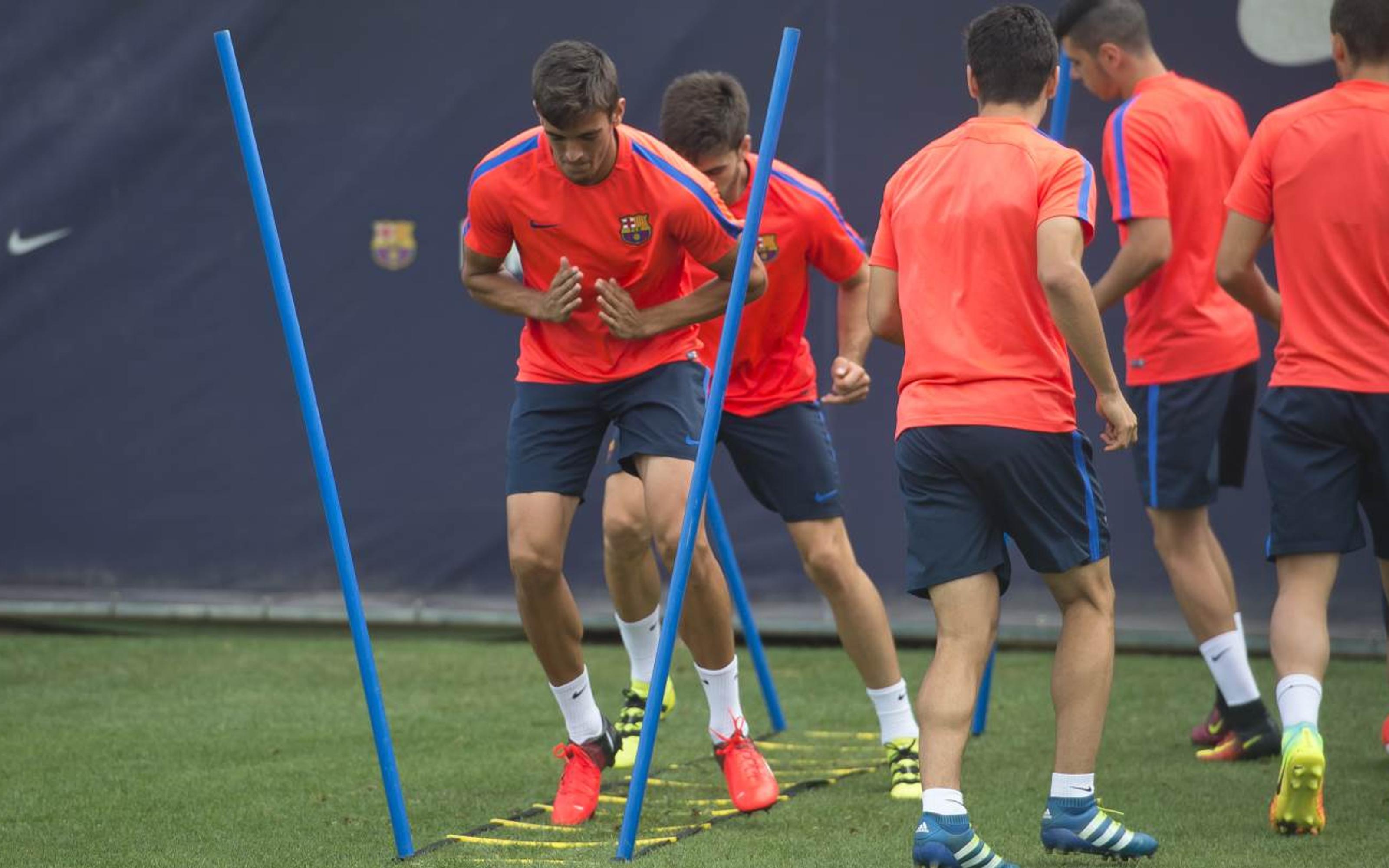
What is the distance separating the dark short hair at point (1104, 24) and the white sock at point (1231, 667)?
5.47 ft

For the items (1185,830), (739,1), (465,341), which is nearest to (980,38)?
(1185,830)

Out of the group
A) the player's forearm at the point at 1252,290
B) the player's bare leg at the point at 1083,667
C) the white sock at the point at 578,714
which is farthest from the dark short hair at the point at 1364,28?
the white sock at the point at 578,714

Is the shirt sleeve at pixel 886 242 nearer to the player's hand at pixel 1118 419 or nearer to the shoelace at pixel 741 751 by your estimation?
the player's hand at pixel 1118 419

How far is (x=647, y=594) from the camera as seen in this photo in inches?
195

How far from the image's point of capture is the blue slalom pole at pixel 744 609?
4.89 metres

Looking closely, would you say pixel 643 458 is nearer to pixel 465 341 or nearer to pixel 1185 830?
pixel 1185 830

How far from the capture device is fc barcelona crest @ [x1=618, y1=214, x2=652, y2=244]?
407cm

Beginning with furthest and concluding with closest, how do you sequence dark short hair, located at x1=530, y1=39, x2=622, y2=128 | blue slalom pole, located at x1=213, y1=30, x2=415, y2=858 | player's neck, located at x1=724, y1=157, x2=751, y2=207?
player's neck, located at x1=724, y1=157, x2=751, y2=207
dark short hair, located at x1=530, y1=39, x2=622, y2=128
blue slalom pole, located at x1=213, y1=30, x2=415, y2=858

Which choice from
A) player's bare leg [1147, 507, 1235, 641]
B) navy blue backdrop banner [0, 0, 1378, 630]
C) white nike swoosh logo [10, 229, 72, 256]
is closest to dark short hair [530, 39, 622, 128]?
player's bare leg [1147, 507, 1235, 641]

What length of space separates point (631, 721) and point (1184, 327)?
1.89 meters

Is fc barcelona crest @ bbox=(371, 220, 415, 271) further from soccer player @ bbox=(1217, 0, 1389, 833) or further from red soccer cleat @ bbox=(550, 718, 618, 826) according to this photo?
soccer player @ bbox=(1217, 0, 1389, 833)

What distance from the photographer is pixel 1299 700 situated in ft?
12.3

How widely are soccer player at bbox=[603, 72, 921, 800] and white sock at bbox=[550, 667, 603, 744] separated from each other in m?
0.51

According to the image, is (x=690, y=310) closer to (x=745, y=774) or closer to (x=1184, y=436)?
(x=745, y=774)
